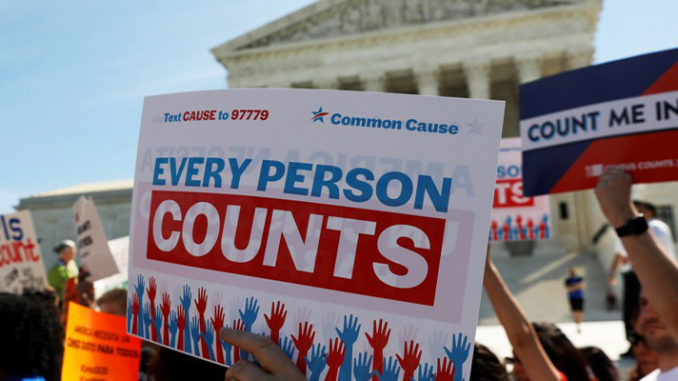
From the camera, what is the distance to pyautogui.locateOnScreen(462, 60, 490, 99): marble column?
108 feet

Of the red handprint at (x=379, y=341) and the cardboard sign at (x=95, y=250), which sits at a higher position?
the cardboard sign at (x=95, y=250)

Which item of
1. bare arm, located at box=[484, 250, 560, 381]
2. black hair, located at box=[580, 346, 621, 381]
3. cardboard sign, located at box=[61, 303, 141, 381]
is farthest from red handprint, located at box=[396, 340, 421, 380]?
black hair, located at box=[580, 346, 621, 381]

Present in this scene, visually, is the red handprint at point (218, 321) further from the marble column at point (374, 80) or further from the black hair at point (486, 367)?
the marble column at point (374, 80)

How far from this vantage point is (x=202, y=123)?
1898 mm

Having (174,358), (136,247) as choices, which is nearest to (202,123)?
(136,247)

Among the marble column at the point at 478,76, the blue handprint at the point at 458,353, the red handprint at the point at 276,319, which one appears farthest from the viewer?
the marble column at the point at 478,76

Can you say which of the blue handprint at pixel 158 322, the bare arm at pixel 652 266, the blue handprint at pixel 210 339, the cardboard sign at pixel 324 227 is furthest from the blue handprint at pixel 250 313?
the bare arm at pixel 652 266

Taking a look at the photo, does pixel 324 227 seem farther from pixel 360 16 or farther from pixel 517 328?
pixel 360 16

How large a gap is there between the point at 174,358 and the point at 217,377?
184 mm

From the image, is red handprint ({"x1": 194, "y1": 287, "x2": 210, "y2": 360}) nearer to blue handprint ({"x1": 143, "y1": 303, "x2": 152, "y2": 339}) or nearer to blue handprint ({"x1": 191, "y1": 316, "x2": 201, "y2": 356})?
blue handprint ({"x1": 191, "y1": 316, "x2": 201, "y2": 356})

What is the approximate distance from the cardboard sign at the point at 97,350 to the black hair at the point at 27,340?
0.27 m

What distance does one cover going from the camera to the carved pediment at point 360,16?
33.7 m

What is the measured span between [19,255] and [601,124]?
5153mm

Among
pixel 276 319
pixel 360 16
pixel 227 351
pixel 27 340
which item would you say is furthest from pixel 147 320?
pixel 360 16
